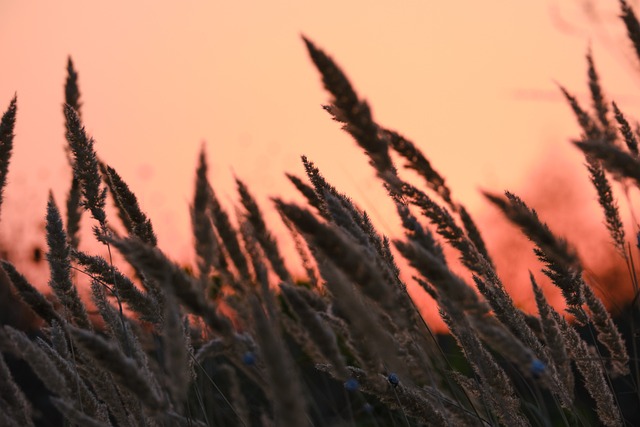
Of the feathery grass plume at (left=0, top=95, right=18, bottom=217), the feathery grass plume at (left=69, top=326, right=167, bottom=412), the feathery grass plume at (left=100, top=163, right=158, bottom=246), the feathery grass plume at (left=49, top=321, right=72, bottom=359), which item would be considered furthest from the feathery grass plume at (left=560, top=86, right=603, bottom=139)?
the feathery grass plume at (left=0, top=95, right=18, bottom=217)

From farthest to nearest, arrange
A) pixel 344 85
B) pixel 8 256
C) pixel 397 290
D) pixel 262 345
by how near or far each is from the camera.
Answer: pixel 8 256, pixel 397 290, pixel 344 85, pixel 262 345

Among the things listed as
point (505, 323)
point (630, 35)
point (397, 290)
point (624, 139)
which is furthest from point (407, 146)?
point (624, 139)

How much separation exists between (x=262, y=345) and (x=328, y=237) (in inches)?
12.6

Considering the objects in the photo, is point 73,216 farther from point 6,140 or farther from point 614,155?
point 614,155

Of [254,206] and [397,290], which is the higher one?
[254,206]

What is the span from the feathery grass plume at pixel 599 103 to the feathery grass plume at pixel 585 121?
0.39 ft

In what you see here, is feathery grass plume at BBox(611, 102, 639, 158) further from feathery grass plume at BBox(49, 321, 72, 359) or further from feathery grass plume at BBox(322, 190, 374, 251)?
feathery grass plume at BBox(49, 321, 72, 359)

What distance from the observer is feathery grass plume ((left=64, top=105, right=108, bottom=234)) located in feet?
9.32

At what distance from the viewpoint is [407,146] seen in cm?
233

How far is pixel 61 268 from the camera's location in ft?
9.25

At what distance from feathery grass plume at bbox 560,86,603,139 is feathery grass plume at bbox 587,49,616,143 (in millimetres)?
118

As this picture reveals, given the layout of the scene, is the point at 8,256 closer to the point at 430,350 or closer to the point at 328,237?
the point at 430,350

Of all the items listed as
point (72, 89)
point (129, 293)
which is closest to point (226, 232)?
point (129, 293)

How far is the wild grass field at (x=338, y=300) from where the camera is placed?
1.77 metres
